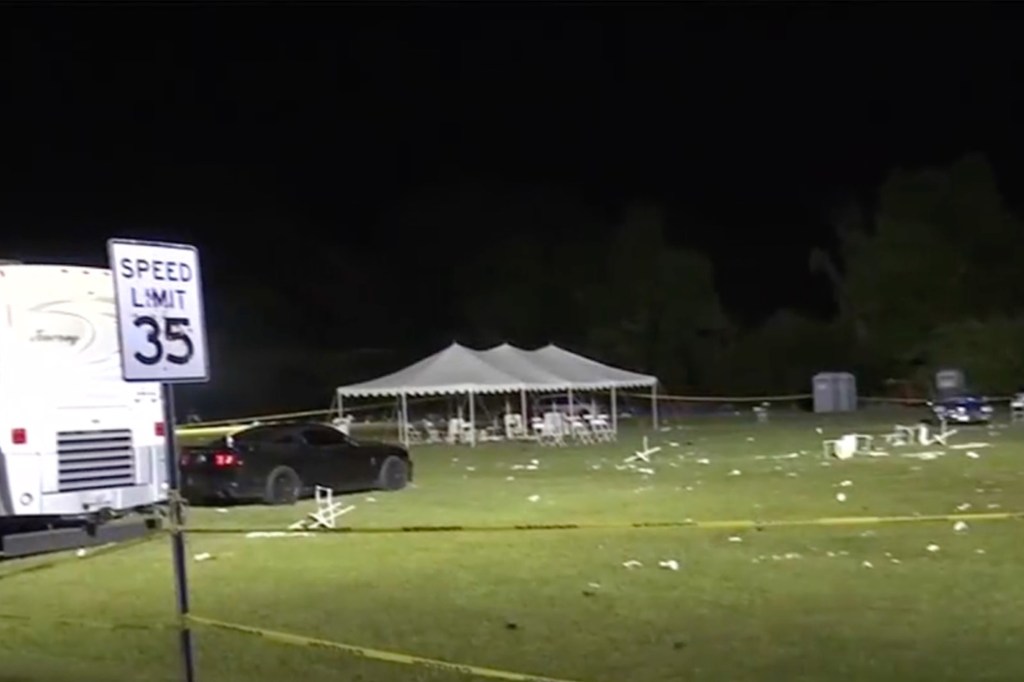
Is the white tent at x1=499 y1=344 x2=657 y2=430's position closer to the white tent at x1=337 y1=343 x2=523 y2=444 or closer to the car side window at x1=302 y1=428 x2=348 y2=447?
the white tent at x1=337 y1=343 x2=523 y2=444

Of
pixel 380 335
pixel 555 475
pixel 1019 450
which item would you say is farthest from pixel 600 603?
pixel 380 335

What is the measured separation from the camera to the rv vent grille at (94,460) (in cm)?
1688

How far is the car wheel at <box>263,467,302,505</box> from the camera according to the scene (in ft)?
78.5

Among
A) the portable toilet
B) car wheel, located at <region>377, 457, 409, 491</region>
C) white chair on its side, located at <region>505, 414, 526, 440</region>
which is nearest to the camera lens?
car wheel, located at <region>377, 457, 409, 491</region>

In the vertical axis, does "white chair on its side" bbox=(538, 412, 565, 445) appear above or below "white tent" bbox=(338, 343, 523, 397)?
below

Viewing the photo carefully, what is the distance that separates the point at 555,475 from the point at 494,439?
50.6 feet

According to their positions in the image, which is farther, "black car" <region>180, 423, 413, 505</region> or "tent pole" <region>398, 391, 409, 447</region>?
"tent pole" <region>398, 391, 409, 447</region>

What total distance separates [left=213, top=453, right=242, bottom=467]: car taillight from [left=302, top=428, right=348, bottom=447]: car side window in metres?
1.48

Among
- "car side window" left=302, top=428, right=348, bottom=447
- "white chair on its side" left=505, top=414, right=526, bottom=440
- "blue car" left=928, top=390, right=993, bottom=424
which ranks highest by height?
"car side window" left=302, top=428, right=348, bottom=447

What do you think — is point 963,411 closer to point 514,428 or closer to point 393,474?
point 514,428

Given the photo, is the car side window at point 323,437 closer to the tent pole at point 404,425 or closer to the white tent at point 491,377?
the white tent at point 491,377

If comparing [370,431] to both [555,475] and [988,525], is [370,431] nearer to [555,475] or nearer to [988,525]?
[555,475]

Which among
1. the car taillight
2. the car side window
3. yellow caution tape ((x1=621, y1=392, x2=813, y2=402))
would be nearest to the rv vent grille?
the car taillight

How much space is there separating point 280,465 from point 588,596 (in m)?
11.7
